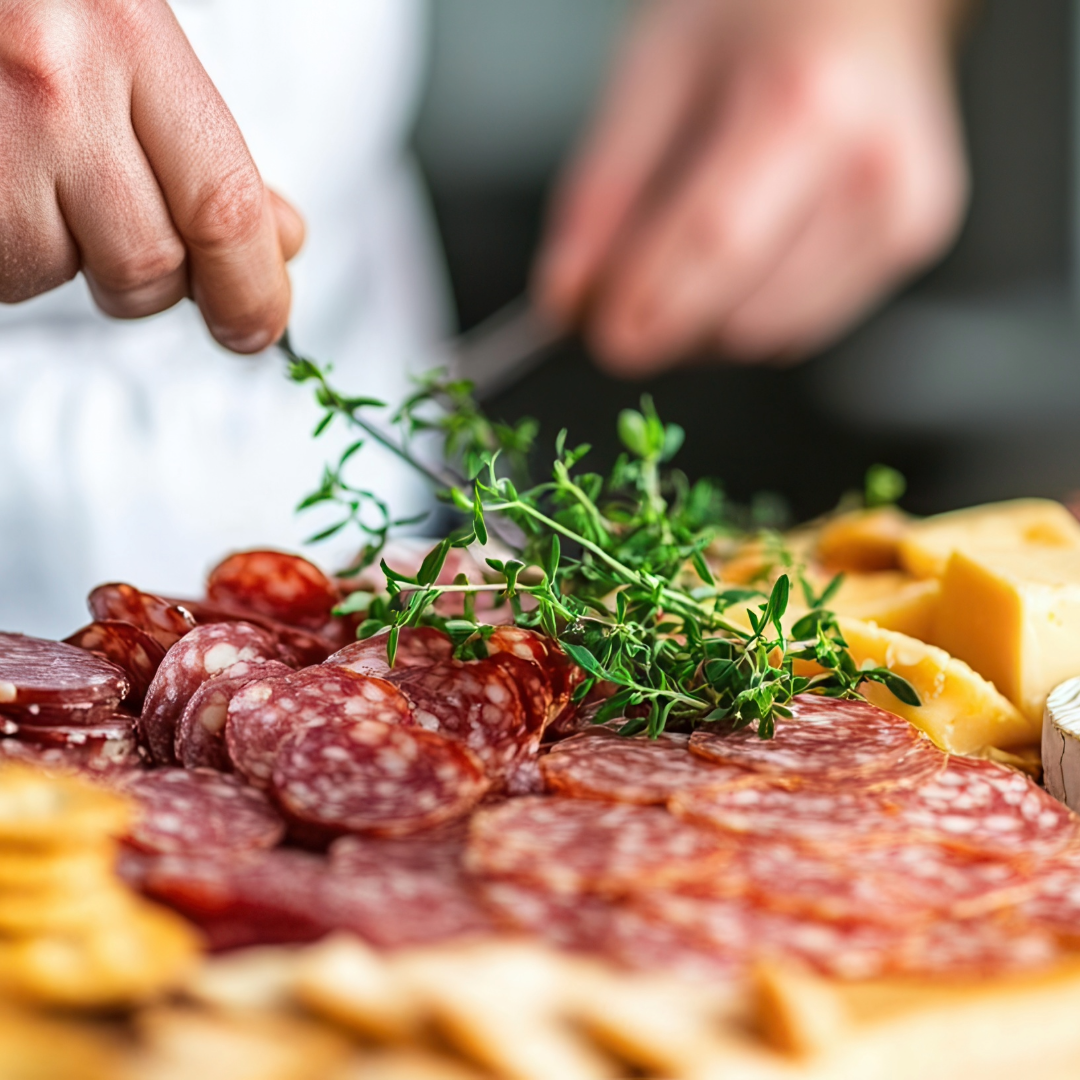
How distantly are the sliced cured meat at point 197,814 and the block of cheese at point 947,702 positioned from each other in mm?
433

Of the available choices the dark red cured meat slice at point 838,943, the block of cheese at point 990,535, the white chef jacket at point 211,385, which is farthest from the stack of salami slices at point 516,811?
the white chef jacket at point 211,385

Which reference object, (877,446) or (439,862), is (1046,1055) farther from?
(877,446)

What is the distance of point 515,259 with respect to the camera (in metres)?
3.10

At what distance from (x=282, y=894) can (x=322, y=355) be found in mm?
1498

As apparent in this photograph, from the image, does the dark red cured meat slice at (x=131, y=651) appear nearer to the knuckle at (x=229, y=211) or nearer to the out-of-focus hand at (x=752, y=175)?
the knuckle at (x=229, y=211)

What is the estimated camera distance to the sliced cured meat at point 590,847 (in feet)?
1.64

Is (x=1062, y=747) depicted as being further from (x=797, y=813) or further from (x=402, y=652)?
(x=402, y=652)

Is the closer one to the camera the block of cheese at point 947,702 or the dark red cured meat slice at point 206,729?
the dark red cured meat slice at point 206,729

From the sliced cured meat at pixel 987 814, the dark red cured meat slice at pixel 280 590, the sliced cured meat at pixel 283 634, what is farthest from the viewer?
the dark red cured meat slice at pixel 280 590

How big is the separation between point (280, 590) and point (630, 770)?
0.39 metres

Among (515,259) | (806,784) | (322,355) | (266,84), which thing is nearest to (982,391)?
(515,259)

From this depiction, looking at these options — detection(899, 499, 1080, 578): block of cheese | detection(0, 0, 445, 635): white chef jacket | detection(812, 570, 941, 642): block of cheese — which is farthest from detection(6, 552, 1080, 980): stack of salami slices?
detection(0, 0, 445, 635): white chef jacket

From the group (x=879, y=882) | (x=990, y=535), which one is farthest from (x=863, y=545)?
(x=879, y=882)

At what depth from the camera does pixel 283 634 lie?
0.81 metres
